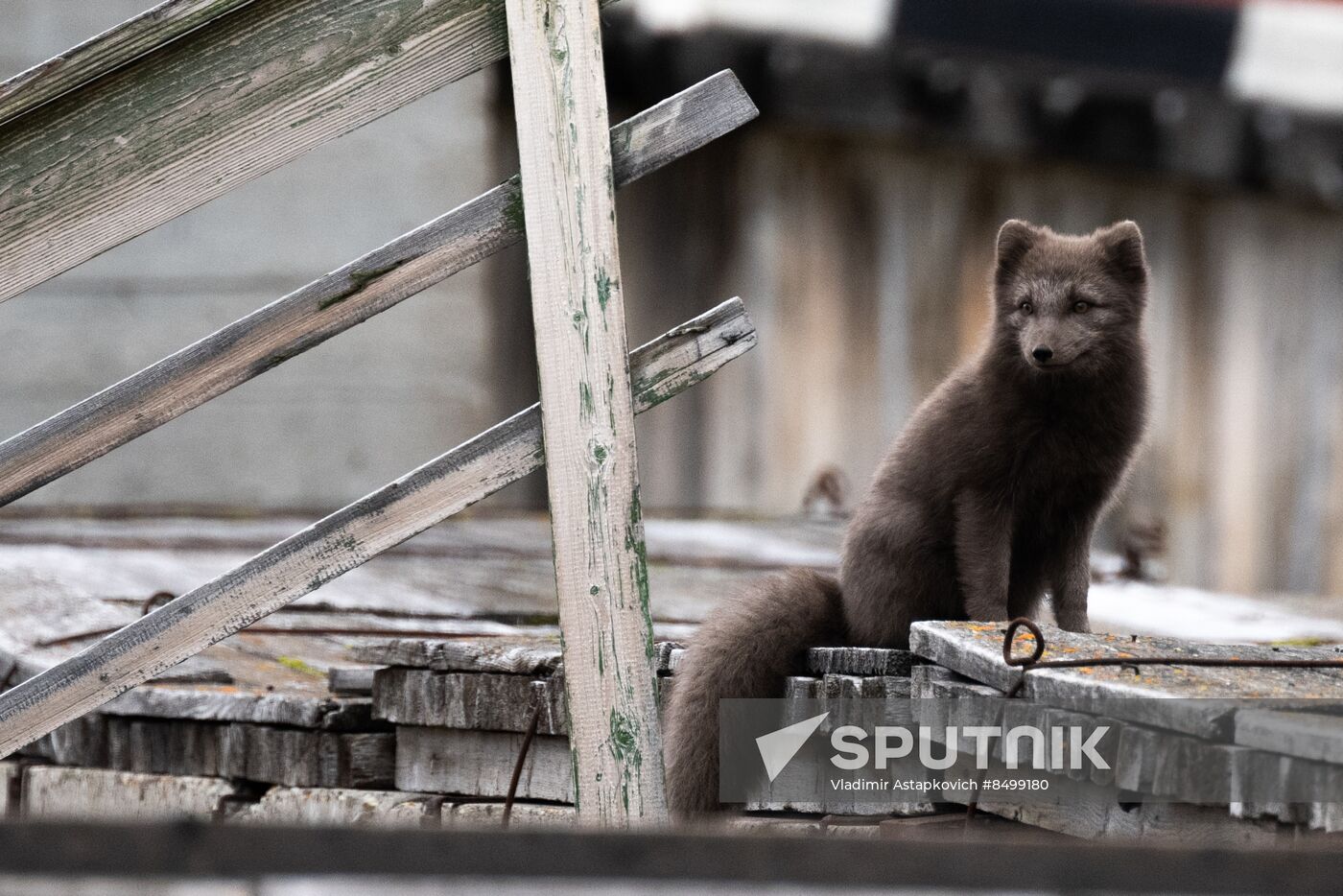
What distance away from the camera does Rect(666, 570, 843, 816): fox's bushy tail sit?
8.87 feet

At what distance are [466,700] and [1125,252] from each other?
164 centimetres

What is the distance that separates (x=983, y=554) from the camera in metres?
3.04

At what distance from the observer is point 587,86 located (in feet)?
8.21

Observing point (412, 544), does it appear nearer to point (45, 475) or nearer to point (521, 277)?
point (521, 277)

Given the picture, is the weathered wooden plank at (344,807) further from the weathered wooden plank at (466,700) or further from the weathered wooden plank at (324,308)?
the weathered wooden plank at (324,308)

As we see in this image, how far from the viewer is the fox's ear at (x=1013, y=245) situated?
327cm

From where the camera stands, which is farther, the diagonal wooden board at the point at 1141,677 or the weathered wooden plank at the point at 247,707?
the weathered wooden plank at the point at 247,707

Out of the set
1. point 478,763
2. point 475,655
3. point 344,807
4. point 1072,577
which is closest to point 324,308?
point 475,655

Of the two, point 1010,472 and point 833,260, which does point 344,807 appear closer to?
point 1010,472

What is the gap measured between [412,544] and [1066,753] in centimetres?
404

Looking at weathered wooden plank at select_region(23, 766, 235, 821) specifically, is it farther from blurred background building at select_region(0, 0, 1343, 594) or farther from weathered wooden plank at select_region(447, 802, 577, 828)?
blurred background building at select_region(0, 0, 1343, 594)

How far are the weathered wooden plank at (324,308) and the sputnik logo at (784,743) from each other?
3.18 feet

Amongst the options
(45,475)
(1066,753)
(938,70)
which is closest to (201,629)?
(45,475)

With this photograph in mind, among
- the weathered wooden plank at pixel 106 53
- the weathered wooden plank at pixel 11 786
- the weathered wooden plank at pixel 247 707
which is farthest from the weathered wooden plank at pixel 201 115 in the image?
the weathered wooden plank at pixel 11 786
